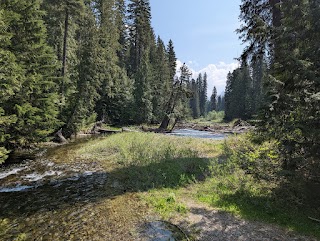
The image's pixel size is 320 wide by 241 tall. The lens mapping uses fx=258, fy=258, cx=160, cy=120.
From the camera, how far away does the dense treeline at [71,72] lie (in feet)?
52.1

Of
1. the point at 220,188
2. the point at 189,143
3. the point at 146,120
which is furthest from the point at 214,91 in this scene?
the point at 220,188

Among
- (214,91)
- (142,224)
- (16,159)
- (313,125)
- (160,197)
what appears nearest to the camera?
(313,125)

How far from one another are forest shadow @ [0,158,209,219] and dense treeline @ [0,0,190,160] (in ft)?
10.6

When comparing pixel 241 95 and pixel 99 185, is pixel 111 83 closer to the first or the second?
pixel 99 185

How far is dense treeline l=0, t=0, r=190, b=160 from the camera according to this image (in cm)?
1587

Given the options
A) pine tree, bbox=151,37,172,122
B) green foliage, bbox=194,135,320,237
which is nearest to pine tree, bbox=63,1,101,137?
green foliage, bbox=194,135,320,237

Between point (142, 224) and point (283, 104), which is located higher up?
point (283, 104)

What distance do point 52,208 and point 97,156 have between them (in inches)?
325

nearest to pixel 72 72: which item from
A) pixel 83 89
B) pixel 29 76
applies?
pixel 83 89

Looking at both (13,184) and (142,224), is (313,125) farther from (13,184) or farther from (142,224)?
(13,184)

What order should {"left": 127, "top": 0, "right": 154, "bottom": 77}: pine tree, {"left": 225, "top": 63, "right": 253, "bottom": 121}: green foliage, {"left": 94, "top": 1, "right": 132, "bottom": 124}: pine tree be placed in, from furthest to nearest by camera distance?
1. {"left": 225, "top": 63, "right": 253, "bottom": 121}: green foliage
2. {"left": 127, "top": 0, "right": 154, "bottom": 77}: pine tree
3. {"left": 94, "top": 1, "right": 132, "bottom": 124}: pine tree

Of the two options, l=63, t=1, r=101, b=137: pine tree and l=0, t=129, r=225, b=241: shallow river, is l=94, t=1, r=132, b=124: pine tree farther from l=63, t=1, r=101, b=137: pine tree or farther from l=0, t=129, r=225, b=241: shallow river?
l=0, t=129, r=225, b=241: shallow river

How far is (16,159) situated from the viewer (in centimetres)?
1614

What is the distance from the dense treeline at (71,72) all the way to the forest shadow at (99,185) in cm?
323
